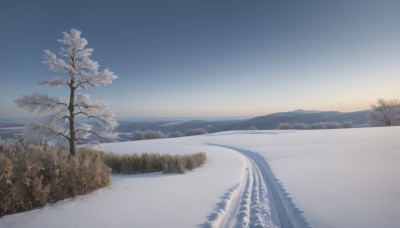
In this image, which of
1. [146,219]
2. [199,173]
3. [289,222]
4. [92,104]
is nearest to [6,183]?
[146,219]

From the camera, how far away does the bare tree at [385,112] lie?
1916 inches

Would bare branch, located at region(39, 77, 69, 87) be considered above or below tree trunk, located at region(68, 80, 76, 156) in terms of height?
above

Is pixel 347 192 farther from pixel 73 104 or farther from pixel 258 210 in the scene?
pixel 73 104

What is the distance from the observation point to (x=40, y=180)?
5176 mm

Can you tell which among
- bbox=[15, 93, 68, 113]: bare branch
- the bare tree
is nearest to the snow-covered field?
bbox=[15, 93, 68, 113]: bare branch

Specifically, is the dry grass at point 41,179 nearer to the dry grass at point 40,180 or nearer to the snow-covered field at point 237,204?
the dry grass at point 40,180

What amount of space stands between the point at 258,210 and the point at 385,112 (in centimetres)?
5727

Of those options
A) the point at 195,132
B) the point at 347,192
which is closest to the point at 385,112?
the point at 195,132

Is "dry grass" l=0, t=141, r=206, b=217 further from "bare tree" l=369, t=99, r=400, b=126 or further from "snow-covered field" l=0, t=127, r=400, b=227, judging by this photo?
"bare tree" l=369, t=99, r=400, b=126

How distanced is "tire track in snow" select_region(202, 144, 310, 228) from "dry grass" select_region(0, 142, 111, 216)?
3465 mm

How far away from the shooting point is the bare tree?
160 feet

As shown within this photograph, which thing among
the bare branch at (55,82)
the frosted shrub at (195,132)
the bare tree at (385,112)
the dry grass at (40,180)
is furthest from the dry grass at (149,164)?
the frosted shrub at (195,132)

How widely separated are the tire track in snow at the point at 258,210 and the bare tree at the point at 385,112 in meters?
53.8

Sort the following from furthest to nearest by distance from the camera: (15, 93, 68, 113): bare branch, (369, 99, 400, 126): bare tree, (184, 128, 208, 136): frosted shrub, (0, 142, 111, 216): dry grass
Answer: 1. (184, 128, 208, 136): frosted shrub
2. (369, 99, 400, 126): bare tree
3. (15, 93, 68, 113): bare branch
4. (0, 142, 111, 216): dry grass
